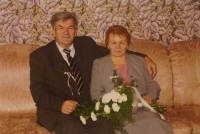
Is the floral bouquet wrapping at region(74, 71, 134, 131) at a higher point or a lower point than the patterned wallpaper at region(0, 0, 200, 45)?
lower

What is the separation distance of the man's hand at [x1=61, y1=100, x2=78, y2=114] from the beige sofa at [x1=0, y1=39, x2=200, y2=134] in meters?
0.54

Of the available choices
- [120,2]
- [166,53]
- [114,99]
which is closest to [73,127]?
[114,99]

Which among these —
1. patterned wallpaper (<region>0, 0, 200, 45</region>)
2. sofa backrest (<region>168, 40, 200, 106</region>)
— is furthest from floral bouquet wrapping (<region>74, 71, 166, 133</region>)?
patterned wallpaper (<region>0, 0, 200, 45</region>)

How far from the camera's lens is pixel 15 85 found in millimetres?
3232

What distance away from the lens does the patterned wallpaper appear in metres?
3.52

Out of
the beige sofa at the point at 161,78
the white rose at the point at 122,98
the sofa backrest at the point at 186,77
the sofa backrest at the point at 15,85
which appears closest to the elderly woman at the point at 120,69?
the white rose at the point at 122,98

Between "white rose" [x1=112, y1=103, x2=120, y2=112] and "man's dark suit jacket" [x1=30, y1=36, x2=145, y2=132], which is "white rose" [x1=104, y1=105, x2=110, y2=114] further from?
"man's dark suit jacket" [x1=30, y1=36, x2=145, y2=132]

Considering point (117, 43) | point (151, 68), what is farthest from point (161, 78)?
point (117, 43)

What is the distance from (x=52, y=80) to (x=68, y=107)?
0.36 meters

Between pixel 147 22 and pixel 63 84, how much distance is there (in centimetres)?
131

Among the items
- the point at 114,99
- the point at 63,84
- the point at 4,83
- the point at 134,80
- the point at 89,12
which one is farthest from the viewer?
the point at 89,12

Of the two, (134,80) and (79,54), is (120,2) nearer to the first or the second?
(79,54)

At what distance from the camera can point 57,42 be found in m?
2.96

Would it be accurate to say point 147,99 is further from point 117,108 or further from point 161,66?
point 161,66
